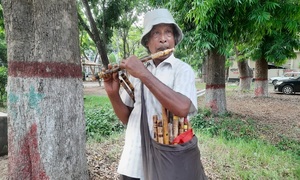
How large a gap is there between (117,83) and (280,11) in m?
4.35

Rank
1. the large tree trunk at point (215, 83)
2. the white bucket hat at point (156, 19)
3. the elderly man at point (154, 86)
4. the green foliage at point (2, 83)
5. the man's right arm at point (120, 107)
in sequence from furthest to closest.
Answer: the green foliage at point (2, 83), the large tree trunk at point (215, 83), the man's right arm at point (120, 107), the white bucket hat at point (156, 19), the elderly man at point (154, 86)

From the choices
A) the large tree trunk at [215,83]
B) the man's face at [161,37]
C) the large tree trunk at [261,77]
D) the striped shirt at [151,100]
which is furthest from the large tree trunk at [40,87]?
the large tree trunk at [261,77]

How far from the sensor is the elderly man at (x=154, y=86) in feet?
4.09

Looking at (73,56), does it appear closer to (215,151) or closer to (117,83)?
(117,83)

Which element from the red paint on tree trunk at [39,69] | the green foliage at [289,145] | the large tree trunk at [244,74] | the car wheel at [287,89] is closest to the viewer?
the red paint on tree trunk at [39,69]

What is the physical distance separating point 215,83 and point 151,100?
556 centimetres

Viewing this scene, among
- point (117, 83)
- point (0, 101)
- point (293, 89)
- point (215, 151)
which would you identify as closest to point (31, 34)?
point (117, 83)

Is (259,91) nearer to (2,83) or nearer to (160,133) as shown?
(2,83)

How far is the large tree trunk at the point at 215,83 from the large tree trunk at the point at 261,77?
5744 millimetres

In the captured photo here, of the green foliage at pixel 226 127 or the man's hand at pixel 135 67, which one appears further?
the green foliage at pixel 226 127

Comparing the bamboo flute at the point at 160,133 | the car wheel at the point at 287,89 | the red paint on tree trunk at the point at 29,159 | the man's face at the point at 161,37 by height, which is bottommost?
the car wheel at the point at 287,89

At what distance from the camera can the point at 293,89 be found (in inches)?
579

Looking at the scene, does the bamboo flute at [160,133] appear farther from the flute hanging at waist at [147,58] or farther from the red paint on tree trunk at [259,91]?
the red paint on tree trunk at [259,91]

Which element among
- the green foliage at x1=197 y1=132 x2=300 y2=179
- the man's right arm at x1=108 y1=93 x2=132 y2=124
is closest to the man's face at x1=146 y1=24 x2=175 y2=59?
the man's right arm at x1=108 y1=93 x2=132 y2=124
